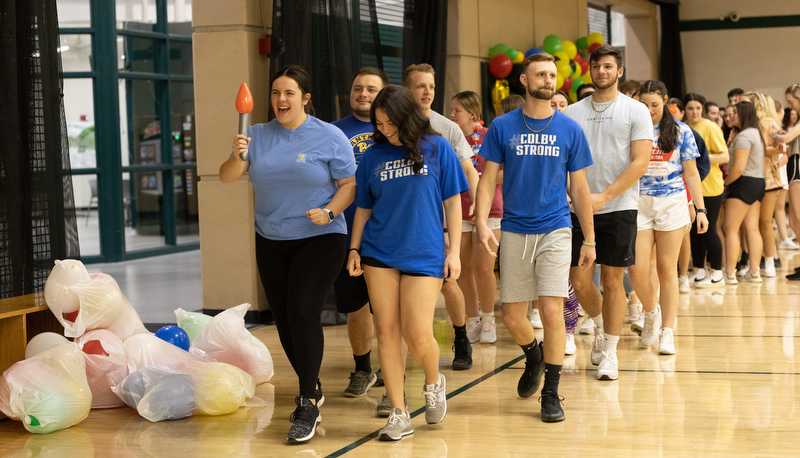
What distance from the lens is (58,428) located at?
12.6 ft

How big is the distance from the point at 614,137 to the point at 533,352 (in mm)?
1155

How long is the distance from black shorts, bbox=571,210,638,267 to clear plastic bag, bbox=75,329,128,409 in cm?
226

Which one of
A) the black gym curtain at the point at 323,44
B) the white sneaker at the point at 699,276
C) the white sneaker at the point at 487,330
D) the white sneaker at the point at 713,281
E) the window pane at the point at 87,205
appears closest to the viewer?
the white sneaker at the point at 487,330

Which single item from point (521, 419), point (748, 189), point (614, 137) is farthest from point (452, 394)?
point (748, 189)

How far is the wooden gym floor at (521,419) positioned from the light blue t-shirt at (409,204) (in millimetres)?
748

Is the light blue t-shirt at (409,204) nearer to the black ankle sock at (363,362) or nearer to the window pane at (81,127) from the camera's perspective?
the black ankle sock at (363,362)

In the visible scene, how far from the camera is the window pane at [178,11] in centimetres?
1184

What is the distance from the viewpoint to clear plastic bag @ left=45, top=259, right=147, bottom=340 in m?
4.23

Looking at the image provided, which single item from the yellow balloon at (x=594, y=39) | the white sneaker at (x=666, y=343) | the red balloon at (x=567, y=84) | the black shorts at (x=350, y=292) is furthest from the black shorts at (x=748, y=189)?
the black shorts at (x=350, y=292)

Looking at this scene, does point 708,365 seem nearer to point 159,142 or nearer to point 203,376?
point 203,376

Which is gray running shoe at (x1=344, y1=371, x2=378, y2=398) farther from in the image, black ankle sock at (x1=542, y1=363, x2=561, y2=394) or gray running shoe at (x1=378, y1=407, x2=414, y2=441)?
black ankle sock at (x1=542, y1=363, x2=561, y2=394)

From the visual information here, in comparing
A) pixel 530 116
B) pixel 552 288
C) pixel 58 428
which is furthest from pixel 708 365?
pixel 58 428

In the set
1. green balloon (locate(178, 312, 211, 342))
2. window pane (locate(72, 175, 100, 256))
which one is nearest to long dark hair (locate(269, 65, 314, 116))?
green balloon (locate(178, 312, 211, 342))

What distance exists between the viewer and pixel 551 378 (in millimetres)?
3838
